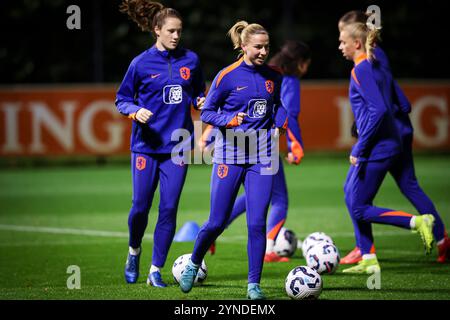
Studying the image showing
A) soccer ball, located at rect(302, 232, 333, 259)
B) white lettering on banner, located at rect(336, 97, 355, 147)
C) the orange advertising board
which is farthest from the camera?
white lettering on banner, located at rect(336, 97, 355, 147)

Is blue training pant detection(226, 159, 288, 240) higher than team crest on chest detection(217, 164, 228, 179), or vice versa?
team crest on chest detection(217, 164, 228, 179)

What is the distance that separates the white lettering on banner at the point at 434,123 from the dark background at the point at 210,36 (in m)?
3.18

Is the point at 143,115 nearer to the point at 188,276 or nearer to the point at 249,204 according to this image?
the point at 249,204

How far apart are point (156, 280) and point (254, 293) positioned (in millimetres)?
1233

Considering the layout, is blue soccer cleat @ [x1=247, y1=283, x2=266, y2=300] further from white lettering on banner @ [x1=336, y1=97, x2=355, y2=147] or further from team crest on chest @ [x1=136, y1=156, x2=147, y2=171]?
white lettering on banner @ [x1=336, y1=97, x2=355, y2=147]

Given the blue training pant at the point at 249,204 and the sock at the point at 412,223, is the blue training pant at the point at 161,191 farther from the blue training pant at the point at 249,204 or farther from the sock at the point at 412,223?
the sock at the point at 412,223

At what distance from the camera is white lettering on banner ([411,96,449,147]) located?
22094 millimetres

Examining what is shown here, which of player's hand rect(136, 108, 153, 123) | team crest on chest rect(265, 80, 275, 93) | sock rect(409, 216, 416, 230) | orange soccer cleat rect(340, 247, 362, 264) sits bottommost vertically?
orange soccer cleat rect(340, 247, 362, 264)

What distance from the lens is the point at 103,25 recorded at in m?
25.0

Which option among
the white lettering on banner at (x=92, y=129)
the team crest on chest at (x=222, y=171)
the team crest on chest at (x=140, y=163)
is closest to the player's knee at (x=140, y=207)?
the team crest on chest at (x=140, y=163)

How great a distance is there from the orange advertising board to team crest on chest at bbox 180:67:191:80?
1273cm

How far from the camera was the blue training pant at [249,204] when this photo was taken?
762 centimetres

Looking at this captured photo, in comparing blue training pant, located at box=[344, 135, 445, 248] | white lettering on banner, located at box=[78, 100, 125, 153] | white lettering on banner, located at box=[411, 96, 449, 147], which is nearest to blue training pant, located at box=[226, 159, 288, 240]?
blue training pant, located at box=[344, 135, 445, 248]
